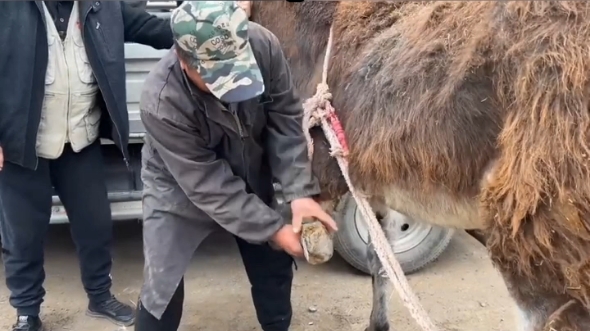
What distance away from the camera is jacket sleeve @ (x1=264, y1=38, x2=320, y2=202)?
2041 mm

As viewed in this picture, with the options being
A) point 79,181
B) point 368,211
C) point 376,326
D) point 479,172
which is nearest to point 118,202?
point 79,181

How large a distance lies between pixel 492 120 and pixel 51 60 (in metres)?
1.75

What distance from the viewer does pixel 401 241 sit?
338cm

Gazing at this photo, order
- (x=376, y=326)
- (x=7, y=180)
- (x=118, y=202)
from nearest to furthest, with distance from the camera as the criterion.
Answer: (x=7, y=180) → (x=376, y=326) → (x=118, y=202)

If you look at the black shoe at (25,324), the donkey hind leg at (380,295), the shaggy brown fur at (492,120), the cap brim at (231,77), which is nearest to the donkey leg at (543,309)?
the shaggy brown fur at (492,120)

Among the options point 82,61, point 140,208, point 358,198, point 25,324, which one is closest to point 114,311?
point 25,324

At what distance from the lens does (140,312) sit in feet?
7.23

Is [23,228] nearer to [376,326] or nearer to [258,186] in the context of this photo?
[258,186]

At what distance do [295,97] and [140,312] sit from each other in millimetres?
911

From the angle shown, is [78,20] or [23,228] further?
[23,228]

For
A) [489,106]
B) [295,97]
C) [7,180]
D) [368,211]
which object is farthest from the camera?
[7,180]

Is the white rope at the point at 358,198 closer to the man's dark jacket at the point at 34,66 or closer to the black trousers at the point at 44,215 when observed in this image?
the man's dark jacket at the point at 34,66

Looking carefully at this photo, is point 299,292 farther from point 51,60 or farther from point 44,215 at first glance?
point 51,60

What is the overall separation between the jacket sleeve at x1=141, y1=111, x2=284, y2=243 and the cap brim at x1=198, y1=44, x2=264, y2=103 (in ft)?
0.71
